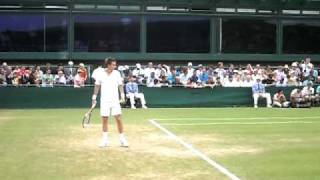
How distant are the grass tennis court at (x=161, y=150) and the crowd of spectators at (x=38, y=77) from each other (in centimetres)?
888

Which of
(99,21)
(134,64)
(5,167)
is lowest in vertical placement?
(5,167)

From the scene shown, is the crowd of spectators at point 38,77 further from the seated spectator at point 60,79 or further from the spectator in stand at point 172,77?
the spectator in stand at point 172,77

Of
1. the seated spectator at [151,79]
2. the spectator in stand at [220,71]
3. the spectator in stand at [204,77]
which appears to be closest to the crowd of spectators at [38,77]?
the seated spectator at [151,79]

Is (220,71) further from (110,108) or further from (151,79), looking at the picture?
(110,108)

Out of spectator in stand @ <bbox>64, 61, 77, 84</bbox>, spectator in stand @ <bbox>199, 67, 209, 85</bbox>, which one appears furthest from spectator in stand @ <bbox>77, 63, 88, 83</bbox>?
spectator in stand @ <bbox>199, 67, 209, 85</bbox>

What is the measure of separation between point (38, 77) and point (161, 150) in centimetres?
1859

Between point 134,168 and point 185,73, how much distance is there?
22.0 m

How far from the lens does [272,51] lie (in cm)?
3812

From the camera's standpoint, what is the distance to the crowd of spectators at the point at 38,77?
1217 inches

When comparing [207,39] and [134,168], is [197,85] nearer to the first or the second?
[207,39]

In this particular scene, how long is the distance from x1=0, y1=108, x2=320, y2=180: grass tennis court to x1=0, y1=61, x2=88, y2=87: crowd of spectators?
888cm

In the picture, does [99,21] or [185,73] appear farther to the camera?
[99,21]

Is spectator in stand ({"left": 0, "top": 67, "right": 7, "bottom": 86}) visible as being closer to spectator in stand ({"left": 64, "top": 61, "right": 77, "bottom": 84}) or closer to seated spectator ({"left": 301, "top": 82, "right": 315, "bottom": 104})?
spectator in stand ({"left": 64, "top": 61, "right": 77, "bottom": 84})

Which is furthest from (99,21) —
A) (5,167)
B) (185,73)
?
(5,167)
